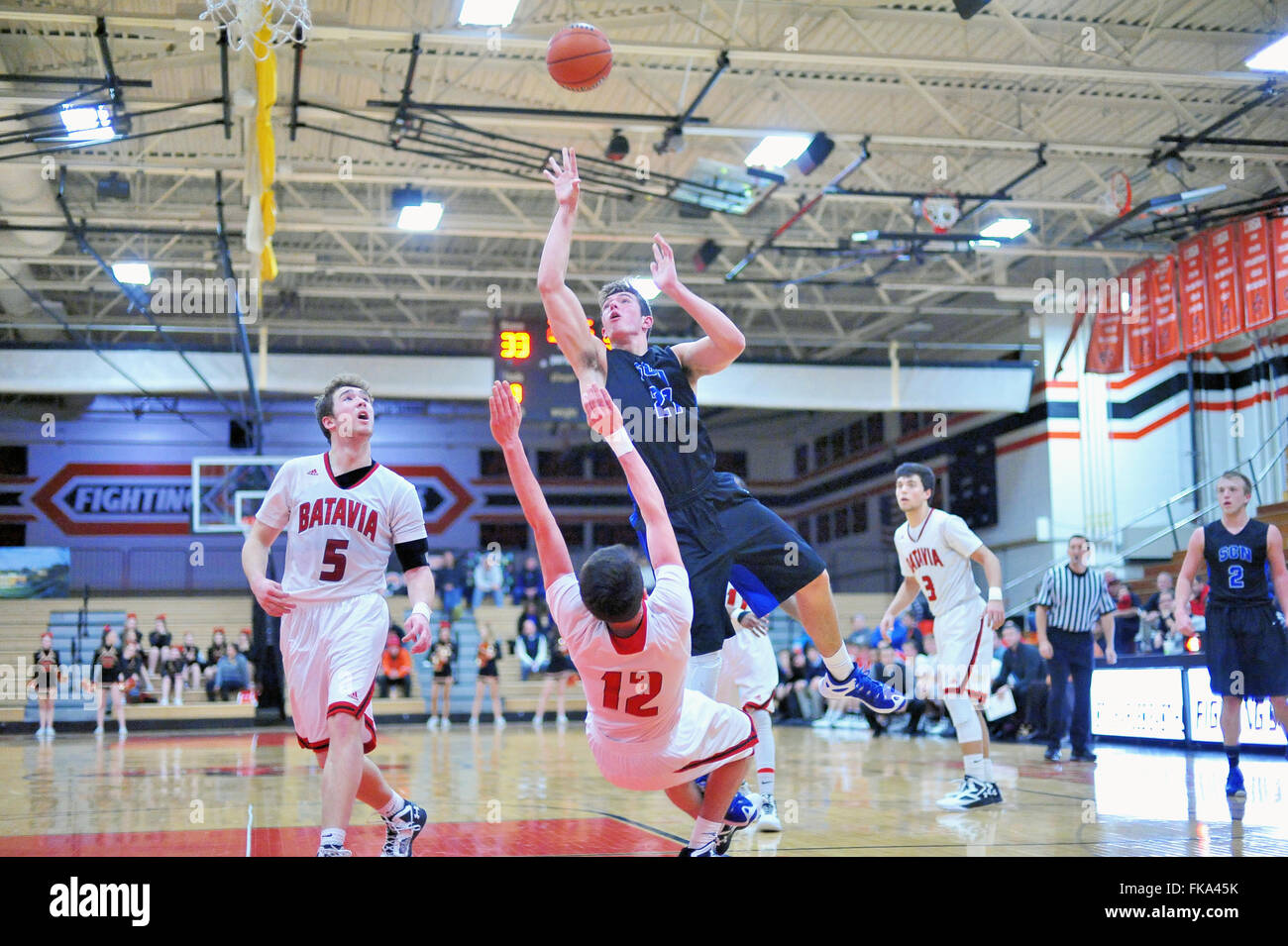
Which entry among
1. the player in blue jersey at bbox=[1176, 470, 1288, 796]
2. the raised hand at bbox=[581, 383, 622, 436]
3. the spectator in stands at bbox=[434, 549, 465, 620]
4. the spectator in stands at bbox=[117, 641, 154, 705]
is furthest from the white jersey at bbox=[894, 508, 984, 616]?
the spectator in stands at bbox=[434, 549, 465, 620]

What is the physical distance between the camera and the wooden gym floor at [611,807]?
557 centimetres

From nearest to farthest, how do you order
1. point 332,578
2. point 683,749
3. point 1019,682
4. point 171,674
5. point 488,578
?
1. point 683,749
2. point 332,578
3. point 1019,682
4. point 171,674
5. point 488,578

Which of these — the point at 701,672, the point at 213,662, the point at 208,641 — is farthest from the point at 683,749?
the point at 208,641

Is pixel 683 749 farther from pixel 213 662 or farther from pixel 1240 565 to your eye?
pixel 213 662

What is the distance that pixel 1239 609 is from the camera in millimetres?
7586

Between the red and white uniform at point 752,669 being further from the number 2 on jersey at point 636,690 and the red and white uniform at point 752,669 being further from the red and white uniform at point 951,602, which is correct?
the number 2 on jersey at point 636,690

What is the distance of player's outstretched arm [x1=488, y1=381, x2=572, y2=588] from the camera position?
388cm

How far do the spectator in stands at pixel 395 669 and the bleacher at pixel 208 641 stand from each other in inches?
11.0

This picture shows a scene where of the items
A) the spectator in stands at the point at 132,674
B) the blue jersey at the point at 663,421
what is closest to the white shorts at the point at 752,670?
the blue jersey at the point at 663,421

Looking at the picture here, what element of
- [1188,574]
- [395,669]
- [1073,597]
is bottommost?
[395,669]

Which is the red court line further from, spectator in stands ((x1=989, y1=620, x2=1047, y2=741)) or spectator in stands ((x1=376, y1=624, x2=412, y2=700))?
spectator in stands ((x1=376, y1=624, x2=412, y2=700))

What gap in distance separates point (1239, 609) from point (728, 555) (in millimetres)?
4365
